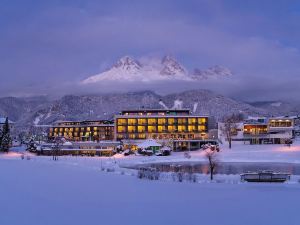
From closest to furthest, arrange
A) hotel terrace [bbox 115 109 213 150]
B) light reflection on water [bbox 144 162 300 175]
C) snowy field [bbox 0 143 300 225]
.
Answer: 1. snowy field [bbox 0 143 300 225]
2. light reflection on water [bbox 144 162 300 175]
3. hotel terrace [bbox 115 109 213 150]

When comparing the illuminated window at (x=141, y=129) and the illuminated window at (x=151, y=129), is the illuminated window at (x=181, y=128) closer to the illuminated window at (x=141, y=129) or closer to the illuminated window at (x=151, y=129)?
the illuminated window at (x=151, y=129)

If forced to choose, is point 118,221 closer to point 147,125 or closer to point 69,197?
point 69,197

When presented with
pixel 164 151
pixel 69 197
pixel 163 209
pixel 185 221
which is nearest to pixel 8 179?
pixel 69 197

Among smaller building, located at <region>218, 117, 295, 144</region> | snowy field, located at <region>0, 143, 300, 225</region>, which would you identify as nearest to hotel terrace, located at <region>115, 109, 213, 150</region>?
smaller building, located at <region>218, 117, 295, 144</region>

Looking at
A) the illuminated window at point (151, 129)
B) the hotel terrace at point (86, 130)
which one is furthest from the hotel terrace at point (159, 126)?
the hotel terrace at point (86, 130)

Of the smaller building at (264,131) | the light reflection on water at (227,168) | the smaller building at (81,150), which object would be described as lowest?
the light reflection on water at (227,168)

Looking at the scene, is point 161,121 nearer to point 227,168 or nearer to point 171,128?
point 171,128

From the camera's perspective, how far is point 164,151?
9694 cm

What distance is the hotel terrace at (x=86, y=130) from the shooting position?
158500mm

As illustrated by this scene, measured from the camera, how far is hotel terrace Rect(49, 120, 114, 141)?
158500 millimetres

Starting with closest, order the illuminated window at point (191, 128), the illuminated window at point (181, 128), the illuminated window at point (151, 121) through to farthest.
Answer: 1. the illuminated window at point (181, 128)
2. the illuminated window at point (191, 128)
3. the illuminated window at point (151, 121)

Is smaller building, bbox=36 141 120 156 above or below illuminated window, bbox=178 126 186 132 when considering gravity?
below

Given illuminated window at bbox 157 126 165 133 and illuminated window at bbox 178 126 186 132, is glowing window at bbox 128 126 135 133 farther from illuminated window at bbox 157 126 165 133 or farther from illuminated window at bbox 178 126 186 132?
illuminated window at bbox 178 126 186 132

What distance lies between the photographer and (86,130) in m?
166
